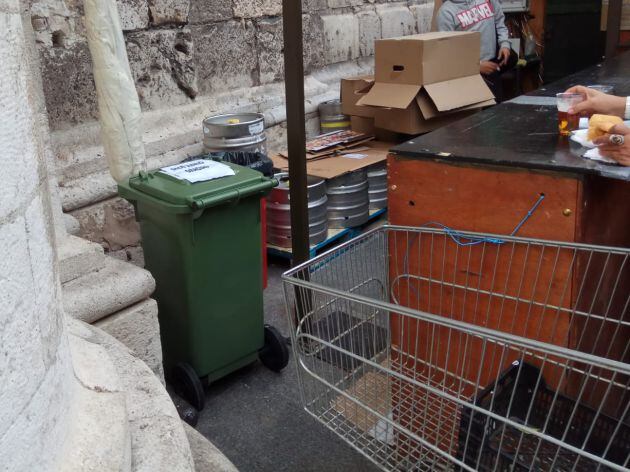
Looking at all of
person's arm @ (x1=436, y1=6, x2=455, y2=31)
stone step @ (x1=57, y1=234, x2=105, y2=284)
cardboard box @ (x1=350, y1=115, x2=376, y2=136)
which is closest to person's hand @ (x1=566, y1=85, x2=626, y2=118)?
stone step @ (x1=57, y1=234, x2=105, y2=284)

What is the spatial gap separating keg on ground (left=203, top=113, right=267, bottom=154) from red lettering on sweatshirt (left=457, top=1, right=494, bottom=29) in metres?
2.74

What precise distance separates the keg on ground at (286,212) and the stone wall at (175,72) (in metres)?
0.67

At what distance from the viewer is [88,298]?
245 cm

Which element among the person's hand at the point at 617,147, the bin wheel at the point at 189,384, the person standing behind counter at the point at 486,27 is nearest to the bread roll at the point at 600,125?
the person's hand at the point at 617,147

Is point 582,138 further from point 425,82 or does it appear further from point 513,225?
point 425,82

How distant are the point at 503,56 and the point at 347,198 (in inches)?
107

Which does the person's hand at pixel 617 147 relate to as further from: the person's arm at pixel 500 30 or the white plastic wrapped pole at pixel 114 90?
the person's arm at pixel 500 30

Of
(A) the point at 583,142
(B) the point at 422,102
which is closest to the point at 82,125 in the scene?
(B) the point at 422,102

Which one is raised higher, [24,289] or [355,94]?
[24,289]

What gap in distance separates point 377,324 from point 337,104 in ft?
11.8

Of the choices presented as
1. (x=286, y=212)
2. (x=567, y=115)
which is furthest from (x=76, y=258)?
(x=567, y=115)

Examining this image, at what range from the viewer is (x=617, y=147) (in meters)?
1.92

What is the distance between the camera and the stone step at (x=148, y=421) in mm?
1491

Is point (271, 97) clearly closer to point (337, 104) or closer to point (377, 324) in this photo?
point (337, 104)
